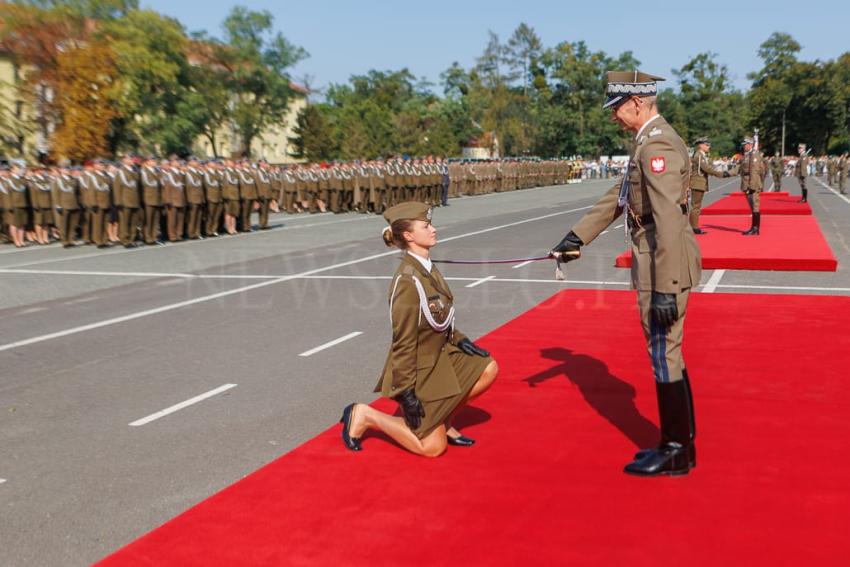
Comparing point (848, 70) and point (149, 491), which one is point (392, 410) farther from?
point (848, 70)

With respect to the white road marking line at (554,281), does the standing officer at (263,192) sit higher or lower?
higher

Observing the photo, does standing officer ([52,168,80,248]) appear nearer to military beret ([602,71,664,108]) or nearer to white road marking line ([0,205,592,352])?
white road marking line ([0,205,592,352])

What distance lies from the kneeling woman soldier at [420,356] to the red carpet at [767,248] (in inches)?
240

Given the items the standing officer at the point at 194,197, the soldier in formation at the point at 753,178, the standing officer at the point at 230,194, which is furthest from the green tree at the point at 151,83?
the soldier in formation at the point at 753,178

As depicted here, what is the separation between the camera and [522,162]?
173 feet

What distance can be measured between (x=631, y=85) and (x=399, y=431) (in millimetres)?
2275

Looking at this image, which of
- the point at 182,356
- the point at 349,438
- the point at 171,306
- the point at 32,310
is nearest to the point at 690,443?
the point at 349,438

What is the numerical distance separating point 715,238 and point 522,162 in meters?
35.7

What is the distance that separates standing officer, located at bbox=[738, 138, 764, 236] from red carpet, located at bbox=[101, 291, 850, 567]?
11101mm

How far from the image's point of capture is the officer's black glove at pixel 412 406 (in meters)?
4.79

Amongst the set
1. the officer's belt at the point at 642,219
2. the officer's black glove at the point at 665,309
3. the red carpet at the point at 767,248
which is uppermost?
the officer's belt at the point at 642,219

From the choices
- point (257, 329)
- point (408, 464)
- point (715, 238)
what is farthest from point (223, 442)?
point (715, 238)

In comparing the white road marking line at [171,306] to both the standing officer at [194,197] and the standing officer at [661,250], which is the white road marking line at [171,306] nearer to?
the standing officer at [194,197]

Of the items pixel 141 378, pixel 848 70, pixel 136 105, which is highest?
pixel 848 70
